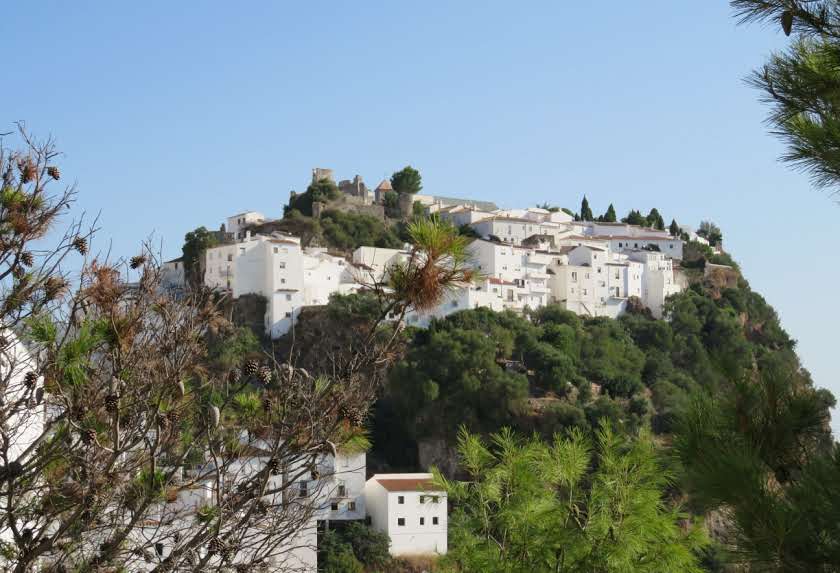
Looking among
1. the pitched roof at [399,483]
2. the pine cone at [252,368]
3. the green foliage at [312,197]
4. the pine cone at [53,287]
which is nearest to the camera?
the pine cone at [252,368]

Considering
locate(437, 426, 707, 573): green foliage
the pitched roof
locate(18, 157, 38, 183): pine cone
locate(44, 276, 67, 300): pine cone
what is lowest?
the pitched roof

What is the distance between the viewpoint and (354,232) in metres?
66.2

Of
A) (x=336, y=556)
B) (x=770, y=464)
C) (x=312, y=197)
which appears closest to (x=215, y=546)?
(x=770, y=464)

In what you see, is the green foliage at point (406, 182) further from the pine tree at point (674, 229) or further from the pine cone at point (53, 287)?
the pine cone at point (53, 287)

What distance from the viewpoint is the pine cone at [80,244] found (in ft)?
18.2

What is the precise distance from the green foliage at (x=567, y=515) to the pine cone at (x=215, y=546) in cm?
700

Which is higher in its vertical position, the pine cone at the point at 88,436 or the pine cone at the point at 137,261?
the pine cone at the point at 137,261

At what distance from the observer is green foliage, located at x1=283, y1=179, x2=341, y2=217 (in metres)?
69.8

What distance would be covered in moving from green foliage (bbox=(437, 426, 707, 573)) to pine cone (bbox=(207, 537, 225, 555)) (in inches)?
276

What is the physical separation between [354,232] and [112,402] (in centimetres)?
6191

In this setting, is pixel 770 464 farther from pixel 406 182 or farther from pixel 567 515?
pixel 406 182

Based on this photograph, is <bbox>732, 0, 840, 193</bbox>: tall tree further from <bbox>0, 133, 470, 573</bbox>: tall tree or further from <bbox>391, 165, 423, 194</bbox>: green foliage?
<bbox>391, 165, 423, 194</bbox>: green foliage

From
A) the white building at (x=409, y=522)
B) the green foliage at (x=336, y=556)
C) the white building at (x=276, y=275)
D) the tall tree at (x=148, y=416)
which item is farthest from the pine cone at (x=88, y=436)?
the white building at (x=276, y=275)

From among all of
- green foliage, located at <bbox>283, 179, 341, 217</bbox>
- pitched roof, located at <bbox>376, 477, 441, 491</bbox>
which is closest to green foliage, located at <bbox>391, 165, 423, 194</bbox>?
green foliage, located at <bbox>283, 179, 341, 217</bbox>
